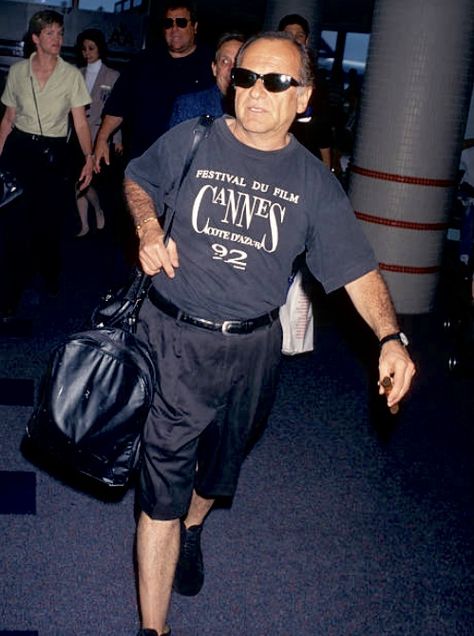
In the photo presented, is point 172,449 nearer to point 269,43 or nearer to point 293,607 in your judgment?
point 293,607

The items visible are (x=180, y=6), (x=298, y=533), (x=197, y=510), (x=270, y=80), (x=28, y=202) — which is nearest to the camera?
(x=270, y=80)

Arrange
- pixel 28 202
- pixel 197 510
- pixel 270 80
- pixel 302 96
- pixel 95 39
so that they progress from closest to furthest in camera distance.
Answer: pixel 270 80 < pixel 302 96 < pixel 197 510 < pixel 28 202 < pixel 95 39

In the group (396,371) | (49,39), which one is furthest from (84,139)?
(396,371)

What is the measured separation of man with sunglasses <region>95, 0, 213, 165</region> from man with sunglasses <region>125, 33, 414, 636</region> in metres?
2.30

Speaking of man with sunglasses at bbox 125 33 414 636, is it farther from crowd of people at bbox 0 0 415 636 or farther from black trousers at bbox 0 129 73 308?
black trousers at bbox 0 129 73 308

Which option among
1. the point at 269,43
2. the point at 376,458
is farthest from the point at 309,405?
the point at 269,43

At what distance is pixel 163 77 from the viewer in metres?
4.84

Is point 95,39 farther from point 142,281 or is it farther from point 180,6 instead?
point 142,281

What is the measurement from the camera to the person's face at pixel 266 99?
2.43 metres

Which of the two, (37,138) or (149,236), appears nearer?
(149,236)

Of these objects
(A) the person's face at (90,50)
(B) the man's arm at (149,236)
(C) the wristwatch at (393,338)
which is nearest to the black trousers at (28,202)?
(A) the person's face at (90,50)

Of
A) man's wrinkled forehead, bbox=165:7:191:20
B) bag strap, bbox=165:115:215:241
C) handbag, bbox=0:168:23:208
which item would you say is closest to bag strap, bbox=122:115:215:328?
bag strap, bbox=165:115:215:241

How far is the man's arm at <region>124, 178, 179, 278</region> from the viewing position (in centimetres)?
232

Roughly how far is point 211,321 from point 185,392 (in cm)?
24
